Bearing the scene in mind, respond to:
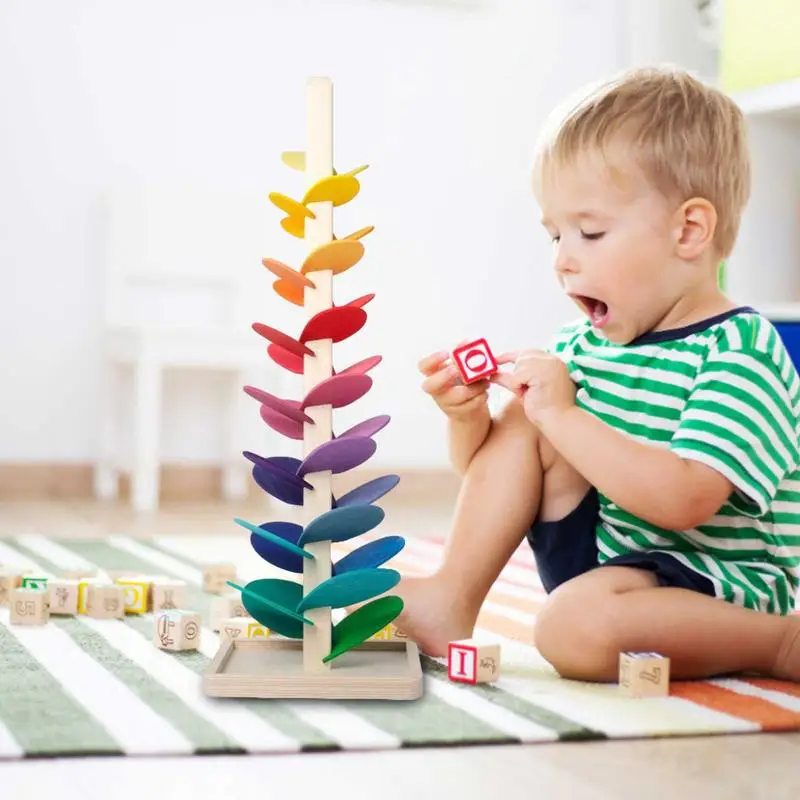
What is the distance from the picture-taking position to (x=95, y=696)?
94cm

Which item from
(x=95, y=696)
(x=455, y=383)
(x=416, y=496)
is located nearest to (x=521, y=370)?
(x=455, y=383)

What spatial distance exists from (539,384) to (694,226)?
0.66ft

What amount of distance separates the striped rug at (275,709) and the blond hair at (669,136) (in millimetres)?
422

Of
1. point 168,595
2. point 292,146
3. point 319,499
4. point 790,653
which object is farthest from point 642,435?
point 292,146

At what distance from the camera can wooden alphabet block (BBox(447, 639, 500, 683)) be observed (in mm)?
996

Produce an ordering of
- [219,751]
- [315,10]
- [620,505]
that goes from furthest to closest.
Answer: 1. [315,10]
2. [620,505]
3. [219,751]

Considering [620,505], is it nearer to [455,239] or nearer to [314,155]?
[314,155]

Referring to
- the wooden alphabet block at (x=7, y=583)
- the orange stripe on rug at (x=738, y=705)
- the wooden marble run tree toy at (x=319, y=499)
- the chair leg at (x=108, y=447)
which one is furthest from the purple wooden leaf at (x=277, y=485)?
the chair leg at (x=108, y=447)

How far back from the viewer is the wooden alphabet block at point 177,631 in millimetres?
1119

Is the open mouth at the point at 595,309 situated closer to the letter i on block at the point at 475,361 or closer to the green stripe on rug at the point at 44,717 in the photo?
the letter i on block at the point at 475,361

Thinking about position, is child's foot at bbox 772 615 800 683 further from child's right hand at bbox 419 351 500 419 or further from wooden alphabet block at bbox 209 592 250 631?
wooden alphabet block at bbox 209 592 250 631

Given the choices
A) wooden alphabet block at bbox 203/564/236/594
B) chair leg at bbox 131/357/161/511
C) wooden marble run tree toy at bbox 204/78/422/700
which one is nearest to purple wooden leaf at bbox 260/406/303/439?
wooden marble run tree toy at bbox 204/78/422/700

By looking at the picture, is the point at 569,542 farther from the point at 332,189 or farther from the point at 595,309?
the point at 332,189

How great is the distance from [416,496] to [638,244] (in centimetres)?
201
